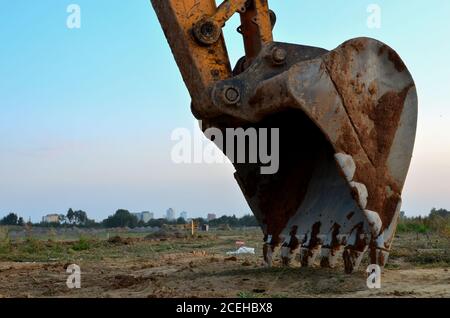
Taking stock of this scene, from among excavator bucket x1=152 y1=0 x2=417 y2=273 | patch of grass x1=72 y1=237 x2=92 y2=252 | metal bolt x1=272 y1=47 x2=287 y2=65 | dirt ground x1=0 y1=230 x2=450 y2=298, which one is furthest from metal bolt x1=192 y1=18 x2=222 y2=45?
patch of grass x1=72 y1=237 x2=92 y2=252

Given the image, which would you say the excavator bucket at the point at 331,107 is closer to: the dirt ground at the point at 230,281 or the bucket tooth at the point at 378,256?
the bucket tooth at the point at 378,256

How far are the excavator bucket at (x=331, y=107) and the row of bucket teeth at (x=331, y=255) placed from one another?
1 centimetres

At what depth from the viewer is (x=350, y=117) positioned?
6.10 meters

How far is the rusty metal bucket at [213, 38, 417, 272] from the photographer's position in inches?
235

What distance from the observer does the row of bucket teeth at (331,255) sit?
611 cm

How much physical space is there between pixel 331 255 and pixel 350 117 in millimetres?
1522

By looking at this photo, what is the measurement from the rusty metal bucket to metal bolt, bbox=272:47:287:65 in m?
0.03

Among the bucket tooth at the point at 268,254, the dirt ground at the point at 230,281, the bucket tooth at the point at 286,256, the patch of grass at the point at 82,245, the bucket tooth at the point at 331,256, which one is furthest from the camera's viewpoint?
the patch of grass at the point at 82,245

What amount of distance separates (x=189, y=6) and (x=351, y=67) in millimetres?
1742

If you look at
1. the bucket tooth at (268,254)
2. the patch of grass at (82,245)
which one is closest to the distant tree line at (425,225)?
the patch of grass at (82,245)

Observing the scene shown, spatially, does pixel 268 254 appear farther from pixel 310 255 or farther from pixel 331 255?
pixel 331 255

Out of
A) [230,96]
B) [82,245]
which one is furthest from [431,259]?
[82,245]

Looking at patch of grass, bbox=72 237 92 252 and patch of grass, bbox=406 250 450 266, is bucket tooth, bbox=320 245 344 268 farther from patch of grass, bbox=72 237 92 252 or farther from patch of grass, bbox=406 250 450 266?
patch of grass, bbox=72 237 92 252
